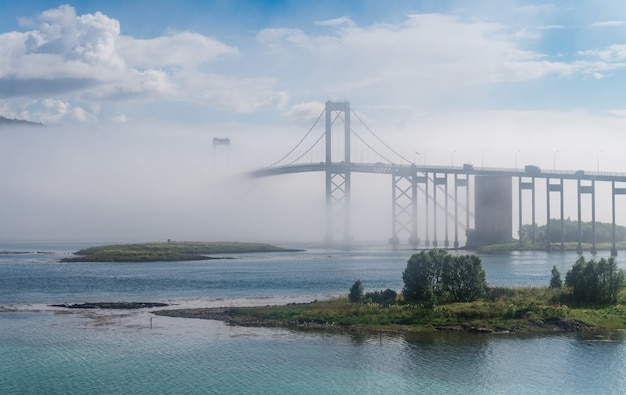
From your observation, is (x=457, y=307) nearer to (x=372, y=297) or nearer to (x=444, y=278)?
(x=444, y=278)

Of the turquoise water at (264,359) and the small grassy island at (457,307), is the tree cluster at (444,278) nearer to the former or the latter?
the small grassy island at (457,307)

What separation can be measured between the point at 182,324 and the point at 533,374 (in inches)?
681

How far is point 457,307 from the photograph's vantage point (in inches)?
1476

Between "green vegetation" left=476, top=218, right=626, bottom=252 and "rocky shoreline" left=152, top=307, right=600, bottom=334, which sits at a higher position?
"green vegetation" left=476, top=218, right=626, bottom=252

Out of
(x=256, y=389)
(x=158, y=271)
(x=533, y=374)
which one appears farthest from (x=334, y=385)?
(x=158, y=271)

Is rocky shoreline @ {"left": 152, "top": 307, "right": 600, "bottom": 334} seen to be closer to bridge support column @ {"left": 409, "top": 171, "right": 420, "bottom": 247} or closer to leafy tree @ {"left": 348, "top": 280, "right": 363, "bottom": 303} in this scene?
leafy tree @ {"left": 348, "top": 280, "right": 363, "bottom": 303}

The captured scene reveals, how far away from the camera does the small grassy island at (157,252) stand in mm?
93125

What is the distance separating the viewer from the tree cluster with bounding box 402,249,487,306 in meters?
39.9

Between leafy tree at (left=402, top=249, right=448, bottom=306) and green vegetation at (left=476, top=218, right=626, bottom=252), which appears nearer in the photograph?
leafy tree at (left=402, top=249, right=448, bottom=306)

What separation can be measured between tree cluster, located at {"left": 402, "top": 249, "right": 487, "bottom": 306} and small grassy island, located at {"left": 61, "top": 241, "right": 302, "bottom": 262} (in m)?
58.8

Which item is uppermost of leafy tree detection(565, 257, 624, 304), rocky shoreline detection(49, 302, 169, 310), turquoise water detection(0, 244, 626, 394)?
leafy tree detection(565, 257, 624, 304)

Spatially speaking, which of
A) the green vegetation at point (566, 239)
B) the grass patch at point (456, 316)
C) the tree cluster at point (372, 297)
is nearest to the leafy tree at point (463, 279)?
the grass patch at point (456, 316)

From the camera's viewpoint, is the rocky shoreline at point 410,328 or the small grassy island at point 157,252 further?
the small grassy island at point 157,252

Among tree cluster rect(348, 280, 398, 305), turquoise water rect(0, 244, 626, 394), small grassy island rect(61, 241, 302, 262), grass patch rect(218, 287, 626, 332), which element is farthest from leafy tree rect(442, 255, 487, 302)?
small grassy island rect(61, 241, 302, 262)
